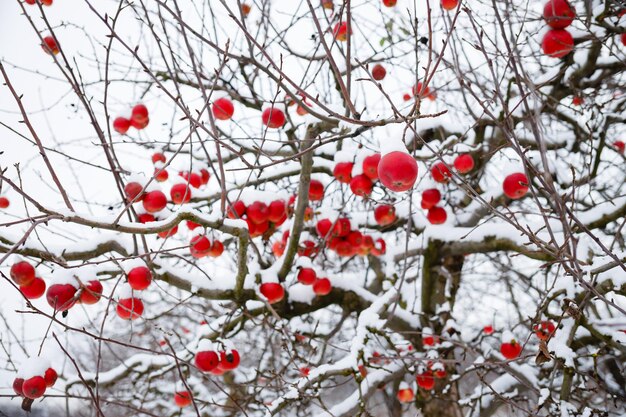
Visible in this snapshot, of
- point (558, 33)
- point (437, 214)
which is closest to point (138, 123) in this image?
point (437, 214)

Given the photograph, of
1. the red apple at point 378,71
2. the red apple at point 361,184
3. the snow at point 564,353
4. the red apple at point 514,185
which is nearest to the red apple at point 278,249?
the red apple at point 361,184

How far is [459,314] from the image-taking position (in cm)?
915

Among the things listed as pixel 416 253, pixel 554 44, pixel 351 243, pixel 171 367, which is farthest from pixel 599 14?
pixel 171 367

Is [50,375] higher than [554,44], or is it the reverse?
[554,44]

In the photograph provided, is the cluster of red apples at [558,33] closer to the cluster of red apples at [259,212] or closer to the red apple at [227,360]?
the cluster of red apples at [259,212]

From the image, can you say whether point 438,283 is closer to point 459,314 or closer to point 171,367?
point 171,367

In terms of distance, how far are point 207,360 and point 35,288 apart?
1.17m

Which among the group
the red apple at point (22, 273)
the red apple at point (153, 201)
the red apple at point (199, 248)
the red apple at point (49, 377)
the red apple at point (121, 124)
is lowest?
the red apple at point (49, 377)

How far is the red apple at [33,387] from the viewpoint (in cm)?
221

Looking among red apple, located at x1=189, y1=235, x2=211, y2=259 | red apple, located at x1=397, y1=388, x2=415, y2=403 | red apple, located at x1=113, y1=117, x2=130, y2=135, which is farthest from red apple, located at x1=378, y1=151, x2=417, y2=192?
red apple, located at x1=397, y1=388, x2=415, y2=403

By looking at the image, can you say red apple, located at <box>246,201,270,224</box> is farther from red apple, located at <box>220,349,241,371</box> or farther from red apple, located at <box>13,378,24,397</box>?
red apple, located at <box>13,378,24,397</box>

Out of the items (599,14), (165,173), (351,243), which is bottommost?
(351,243)

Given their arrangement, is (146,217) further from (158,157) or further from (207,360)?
(158,157)

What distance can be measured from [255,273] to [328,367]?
1.12 meters
